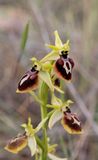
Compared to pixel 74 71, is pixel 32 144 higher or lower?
lower

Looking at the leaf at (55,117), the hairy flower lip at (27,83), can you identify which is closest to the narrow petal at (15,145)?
the leaf at (55,117)

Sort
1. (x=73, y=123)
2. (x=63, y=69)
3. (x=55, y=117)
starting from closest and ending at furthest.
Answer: (x=63, y=69) < (x=73, y=123) < (x=55, y=117)

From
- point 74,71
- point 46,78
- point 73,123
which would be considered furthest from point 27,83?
point 74,71

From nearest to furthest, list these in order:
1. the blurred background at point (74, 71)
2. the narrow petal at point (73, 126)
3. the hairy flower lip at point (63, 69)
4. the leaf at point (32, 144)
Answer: the hairy flower lip at point (63, 69) → the narrow petal at point (73, 126) → the leaf at point (32, 144) → the blurred background at point (74, 71)

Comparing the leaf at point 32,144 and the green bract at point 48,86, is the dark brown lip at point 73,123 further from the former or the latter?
the leaf at point 32,144

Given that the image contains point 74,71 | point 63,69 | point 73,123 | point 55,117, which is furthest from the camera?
point 74,71

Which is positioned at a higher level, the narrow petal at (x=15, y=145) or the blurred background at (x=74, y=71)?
the blurred background at (x=74, y=71)

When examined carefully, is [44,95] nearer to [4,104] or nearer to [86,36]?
[4,104]

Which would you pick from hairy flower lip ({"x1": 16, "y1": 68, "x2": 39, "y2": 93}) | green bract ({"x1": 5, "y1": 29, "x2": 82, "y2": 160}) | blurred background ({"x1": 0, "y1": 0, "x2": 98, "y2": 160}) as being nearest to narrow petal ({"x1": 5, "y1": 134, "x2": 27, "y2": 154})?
green bract ({"x1": 5, "y1": 29, "x2": 82, "y2": 160})

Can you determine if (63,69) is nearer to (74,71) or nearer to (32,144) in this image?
(32,144)

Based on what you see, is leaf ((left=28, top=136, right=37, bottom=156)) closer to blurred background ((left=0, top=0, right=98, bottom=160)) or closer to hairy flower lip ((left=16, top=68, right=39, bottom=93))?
hairy flower lip ((left=16, top=68, right=39, bottom=93))
